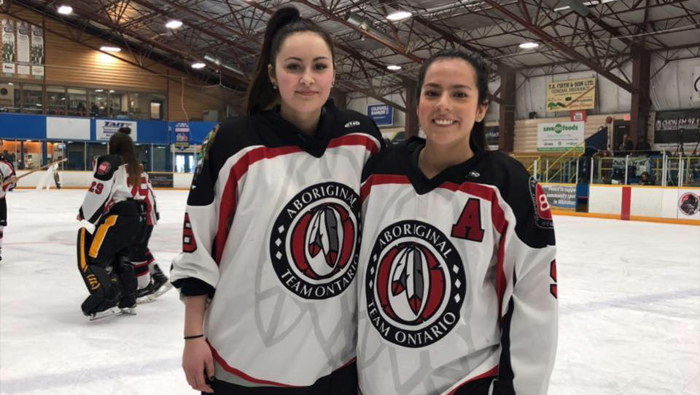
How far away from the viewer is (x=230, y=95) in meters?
28.4

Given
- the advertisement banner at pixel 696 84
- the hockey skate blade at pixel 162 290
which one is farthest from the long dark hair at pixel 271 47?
the advertisement banner at pixel 696 84

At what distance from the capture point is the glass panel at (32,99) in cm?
2389

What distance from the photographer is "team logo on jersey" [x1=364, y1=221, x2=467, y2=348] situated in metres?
1.33

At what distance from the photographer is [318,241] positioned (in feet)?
4.68

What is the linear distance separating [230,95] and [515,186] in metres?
28.3

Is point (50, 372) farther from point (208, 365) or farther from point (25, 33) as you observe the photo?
point (25, 33)

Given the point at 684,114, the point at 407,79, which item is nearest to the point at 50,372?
the point at 684,114

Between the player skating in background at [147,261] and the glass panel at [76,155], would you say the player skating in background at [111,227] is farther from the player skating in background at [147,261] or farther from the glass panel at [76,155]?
the glass panel at [76,155]

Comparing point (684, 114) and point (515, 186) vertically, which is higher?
point (684, 114)

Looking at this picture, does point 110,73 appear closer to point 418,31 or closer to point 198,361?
point 418,31

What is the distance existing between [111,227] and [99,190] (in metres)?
0.29

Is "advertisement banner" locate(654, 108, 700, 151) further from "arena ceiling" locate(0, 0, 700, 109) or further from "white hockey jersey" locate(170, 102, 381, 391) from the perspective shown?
"white hockey jersey" locate(170, 102, 381, 391)

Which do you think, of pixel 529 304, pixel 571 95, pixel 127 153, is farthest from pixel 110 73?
pixel 529 304

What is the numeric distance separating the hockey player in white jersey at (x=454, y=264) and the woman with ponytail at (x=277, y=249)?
71mm
